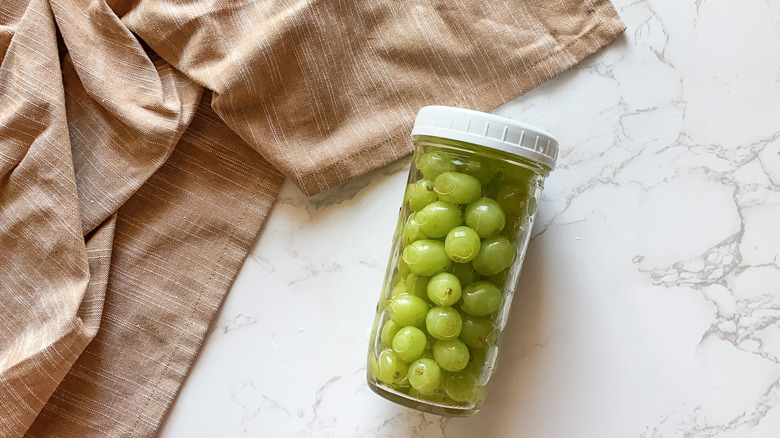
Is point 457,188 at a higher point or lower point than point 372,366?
higher

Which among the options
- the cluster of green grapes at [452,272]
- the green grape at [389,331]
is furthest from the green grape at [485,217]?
the green grape at [389,331]

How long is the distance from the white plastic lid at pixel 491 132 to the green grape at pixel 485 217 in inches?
1.8

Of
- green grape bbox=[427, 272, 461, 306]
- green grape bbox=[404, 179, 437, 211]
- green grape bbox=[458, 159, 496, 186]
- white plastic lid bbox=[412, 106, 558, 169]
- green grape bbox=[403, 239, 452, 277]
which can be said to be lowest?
green grape bbox=[427, 272, 461, 306]

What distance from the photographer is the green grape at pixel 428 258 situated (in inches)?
19.8

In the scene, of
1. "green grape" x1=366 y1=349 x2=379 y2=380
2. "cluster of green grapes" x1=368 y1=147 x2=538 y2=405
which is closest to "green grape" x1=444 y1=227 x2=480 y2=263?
"cluster of green grapes" x1=368 y1=147 x2=538 y2=405

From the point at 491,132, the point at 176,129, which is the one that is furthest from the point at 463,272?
the point at 176,129

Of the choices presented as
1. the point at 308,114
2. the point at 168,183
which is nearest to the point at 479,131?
the point at 308,114

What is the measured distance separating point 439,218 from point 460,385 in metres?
0.14

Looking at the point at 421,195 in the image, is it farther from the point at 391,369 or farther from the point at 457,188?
the point at 391,369

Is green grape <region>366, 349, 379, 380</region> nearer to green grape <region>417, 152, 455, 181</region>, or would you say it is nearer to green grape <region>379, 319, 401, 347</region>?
green grape <region>379, 319, 401, 347</region>

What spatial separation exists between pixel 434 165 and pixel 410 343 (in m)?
0.14

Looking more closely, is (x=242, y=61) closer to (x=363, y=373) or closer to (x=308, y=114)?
(x=308, y=114)

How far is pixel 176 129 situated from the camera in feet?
1.94

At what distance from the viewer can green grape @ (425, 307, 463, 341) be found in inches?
19.6
